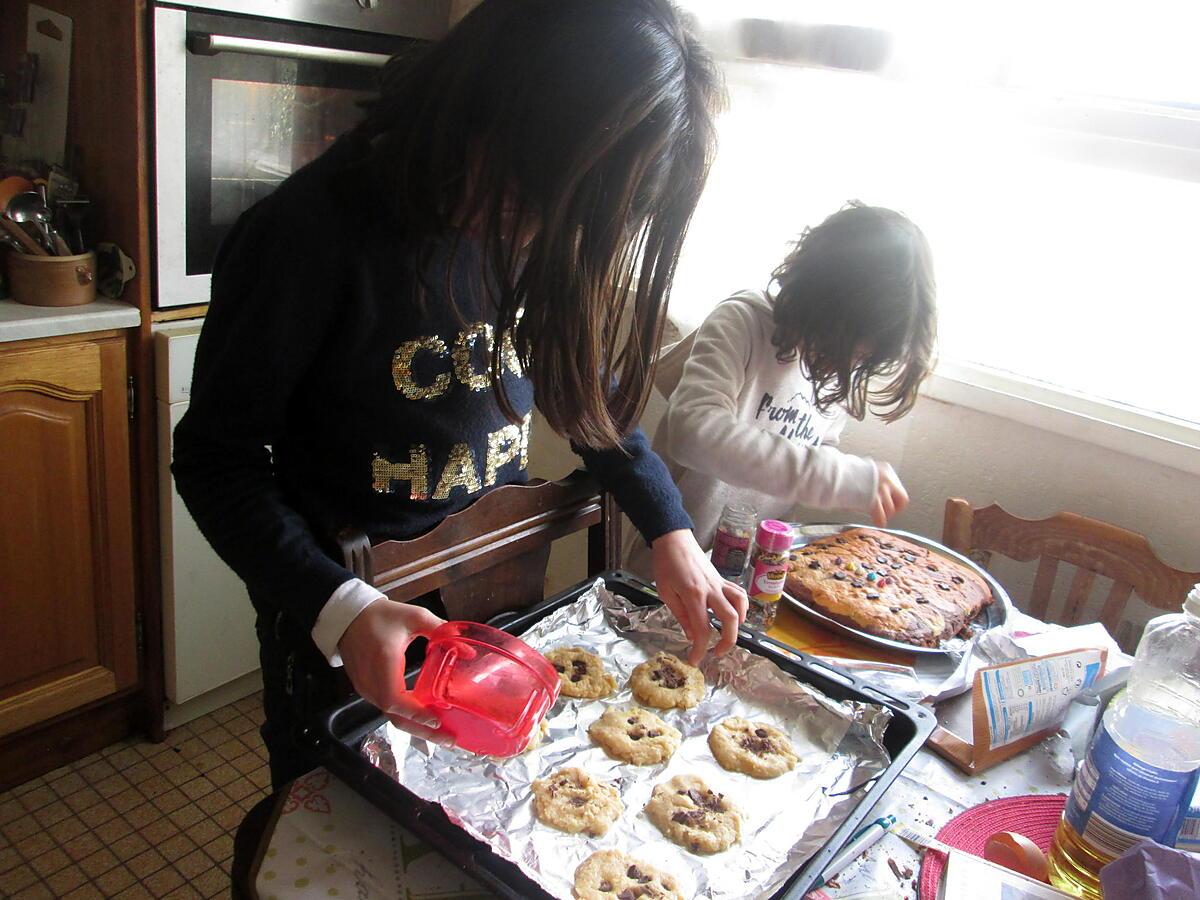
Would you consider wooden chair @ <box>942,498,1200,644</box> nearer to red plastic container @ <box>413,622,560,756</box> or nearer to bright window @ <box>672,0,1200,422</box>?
bright window @ <box>672,0,1200,422</box>

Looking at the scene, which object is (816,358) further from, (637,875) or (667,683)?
(637,875)

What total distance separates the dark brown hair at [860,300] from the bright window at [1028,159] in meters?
0.31

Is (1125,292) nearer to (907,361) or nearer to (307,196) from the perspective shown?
(907,361)

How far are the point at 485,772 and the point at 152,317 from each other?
3.61 feet

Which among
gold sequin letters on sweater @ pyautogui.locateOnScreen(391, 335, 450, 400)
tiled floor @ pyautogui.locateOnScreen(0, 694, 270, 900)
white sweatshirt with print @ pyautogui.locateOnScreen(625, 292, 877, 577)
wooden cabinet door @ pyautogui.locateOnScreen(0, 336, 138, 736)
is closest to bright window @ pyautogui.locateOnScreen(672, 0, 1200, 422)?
white sweatshirt with print @ pyautogui.locateOnScreen(625, 292, 877, 577)

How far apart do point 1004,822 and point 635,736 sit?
323 mm

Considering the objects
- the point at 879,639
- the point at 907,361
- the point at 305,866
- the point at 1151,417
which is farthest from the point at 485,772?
the point at 1151,417

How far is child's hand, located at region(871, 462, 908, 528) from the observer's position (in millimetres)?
1194

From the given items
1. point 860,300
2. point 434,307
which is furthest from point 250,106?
point 860,300

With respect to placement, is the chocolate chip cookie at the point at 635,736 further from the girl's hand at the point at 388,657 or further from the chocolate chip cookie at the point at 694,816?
the girl's hand at the point at 388,657

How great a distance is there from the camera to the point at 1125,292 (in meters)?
1.34

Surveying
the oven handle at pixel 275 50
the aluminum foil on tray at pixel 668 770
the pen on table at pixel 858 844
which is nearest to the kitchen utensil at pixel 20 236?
the oven handle at pixel 275 50

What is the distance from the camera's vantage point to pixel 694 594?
2.89 feet

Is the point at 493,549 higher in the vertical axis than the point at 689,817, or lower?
higher
